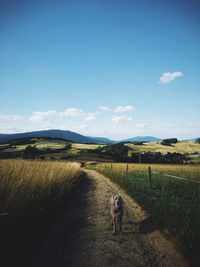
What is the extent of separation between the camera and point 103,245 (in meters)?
3.43

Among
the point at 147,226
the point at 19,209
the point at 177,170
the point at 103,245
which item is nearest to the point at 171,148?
the point at 177,170

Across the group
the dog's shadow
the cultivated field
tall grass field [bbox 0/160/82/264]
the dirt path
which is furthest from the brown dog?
the cultivated field

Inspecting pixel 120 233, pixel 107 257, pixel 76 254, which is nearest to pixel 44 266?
pixel 76 254

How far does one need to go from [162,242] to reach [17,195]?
12.7ft

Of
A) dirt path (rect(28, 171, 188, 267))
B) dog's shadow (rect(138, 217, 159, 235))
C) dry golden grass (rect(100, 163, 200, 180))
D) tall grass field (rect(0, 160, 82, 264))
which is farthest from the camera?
dry golden grass (rect(100, 163, 200, 180))

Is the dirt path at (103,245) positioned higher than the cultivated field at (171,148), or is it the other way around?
the dirt path at (103,245)

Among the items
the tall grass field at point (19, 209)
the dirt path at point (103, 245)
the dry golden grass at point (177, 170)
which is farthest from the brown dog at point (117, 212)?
the dry golden grass at point (177, 170)

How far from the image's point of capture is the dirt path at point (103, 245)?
9.49 feet

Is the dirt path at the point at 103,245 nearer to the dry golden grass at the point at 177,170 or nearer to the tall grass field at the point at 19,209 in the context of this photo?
the tall grass field at the point at 19,209

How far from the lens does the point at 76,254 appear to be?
122 inches

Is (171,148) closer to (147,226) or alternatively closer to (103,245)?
(147,226)

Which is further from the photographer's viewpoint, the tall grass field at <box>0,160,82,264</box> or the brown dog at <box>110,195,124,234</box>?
the brown dog at <box>110,195,124,234</box>

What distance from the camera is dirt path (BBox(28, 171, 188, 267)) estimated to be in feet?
9.49

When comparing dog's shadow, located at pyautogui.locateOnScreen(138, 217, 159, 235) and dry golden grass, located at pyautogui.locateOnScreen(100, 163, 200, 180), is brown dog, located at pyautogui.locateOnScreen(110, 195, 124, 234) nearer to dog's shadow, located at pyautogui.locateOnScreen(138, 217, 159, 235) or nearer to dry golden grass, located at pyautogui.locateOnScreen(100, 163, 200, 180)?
dog's shadow, located at pyautogui.locateOnScreen(138, 217, 159, 235)
